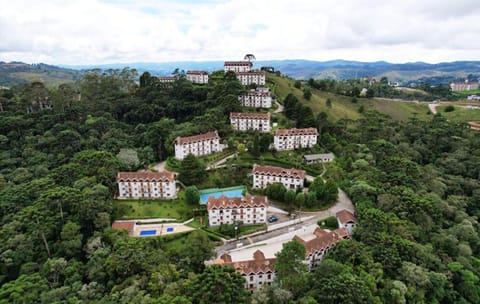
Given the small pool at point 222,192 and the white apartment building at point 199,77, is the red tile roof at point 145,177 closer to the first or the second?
the small pool at point 222,192

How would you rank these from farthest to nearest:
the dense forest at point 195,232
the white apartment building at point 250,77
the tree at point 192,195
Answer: the white apartment building at point 250,77
the tree at point 192,195
the dense forest at point 195,232

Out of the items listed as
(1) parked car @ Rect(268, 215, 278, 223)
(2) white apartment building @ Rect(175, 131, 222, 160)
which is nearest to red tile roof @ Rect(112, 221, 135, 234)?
(2) white apartment building @ Rect(175, 131, 222, 160)

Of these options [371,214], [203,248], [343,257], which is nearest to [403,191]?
[371,214]

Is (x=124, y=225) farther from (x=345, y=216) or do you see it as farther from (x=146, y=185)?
(x=345, y=216)

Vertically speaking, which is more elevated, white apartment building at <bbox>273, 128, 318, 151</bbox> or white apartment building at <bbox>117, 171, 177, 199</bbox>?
white apartment building at <bbox>273, 128, 318, 151</bbox>

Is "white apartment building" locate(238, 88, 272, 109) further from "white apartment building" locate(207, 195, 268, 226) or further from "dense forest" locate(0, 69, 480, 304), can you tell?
"white apartment building" locate(207, 195, 268, 226)

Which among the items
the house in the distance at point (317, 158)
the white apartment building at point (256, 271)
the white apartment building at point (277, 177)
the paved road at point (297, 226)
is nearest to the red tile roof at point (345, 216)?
the paved road at point (297, 226)

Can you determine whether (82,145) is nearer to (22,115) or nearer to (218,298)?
(22,115)
